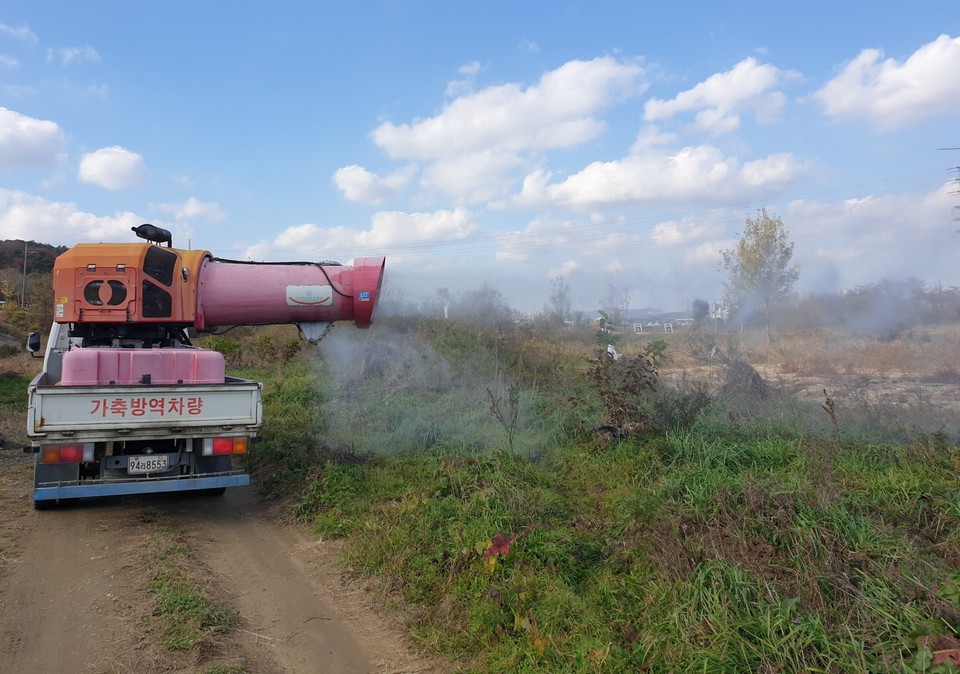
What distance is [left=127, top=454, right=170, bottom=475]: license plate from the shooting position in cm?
615

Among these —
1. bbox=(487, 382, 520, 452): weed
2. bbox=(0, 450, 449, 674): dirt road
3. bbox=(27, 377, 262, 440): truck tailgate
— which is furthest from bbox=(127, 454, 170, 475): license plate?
bbox=(487, 382, 520, 452): weed

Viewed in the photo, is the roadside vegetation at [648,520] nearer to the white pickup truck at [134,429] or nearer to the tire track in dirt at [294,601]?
the tire track in dirt at [294,601]

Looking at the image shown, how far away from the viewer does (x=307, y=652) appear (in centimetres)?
399

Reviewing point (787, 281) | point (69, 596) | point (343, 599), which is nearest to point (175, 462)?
point (69, 596)

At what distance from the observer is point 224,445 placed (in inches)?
252

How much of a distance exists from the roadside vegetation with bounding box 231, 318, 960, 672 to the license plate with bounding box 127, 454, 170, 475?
1.36 metres

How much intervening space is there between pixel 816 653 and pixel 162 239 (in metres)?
7.60

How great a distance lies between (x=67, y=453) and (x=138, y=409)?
72cm

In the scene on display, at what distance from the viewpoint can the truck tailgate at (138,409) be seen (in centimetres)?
569

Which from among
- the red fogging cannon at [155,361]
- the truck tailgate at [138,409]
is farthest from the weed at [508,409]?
the truck tailgate at [138,409]

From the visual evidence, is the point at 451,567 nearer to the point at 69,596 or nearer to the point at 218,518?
the point at 69,596

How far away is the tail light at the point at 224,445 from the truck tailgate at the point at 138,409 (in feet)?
0.37

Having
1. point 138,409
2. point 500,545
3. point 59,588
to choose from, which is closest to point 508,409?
point 500,545

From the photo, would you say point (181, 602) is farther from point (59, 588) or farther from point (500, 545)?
point (500, 545)
